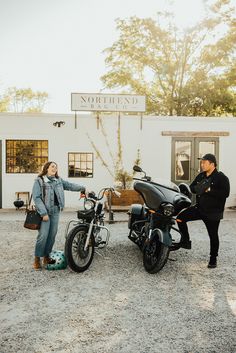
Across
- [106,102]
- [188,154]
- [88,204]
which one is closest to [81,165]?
[106,102]

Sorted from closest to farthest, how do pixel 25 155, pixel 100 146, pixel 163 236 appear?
pixel 163 236 → pixel 25 155 → pixel 100 146

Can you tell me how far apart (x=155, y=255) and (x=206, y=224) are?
98cm

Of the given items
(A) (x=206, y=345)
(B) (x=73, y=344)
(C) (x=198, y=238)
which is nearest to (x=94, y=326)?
(B) (x=73, y=344)

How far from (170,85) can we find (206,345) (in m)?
24.5

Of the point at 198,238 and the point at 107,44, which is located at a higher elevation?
the point at 107,44

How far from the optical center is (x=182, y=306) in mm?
4289

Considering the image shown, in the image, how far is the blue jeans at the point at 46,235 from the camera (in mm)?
5504

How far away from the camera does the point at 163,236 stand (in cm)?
520

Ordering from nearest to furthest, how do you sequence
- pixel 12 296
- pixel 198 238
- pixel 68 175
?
pixel 12 296 < pixel 198 238 < pixel 68 175

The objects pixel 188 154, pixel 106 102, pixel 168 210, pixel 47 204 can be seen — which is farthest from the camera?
pixel 188 154

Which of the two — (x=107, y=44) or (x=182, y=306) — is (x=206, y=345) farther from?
(x=107, y=44)

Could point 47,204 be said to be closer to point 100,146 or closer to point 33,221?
point 33,221

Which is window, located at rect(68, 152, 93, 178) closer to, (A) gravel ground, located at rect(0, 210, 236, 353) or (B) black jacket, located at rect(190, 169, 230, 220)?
(A) gravel ground, located at rect(0, 210, 236, 353)

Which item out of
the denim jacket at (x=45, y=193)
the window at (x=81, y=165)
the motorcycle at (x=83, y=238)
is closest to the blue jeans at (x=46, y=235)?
the denim jacket at (x=45, y=193)
